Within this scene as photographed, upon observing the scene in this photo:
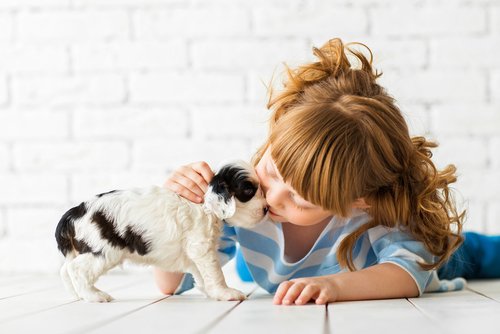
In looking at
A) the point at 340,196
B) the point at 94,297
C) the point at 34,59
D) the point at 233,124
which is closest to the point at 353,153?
the point at 340,196

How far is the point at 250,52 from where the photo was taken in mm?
2240

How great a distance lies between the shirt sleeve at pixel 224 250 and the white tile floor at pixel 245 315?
0.25 feet

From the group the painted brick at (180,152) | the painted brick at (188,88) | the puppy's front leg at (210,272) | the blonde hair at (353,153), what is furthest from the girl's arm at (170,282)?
the painted brick at (188,88)

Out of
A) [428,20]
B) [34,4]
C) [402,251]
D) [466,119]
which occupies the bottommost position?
[402,251]

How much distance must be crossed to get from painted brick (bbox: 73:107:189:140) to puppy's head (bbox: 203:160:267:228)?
98 centimetres

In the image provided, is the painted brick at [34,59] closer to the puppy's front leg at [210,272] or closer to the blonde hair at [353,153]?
the blonde hair at [353,153]

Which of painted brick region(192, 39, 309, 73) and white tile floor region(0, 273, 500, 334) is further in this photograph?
painted brick region(192, 39, 309, 73)

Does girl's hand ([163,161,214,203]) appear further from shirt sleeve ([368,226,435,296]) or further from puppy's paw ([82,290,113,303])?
shirt sleeve ([368,226,435,296])

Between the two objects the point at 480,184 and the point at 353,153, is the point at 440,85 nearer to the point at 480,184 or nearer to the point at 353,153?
the point at 480,184

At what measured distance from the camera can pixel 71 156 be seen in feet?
7.55

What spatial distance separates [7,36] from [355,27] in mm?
1156

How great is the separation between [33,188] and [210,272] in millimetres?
1200

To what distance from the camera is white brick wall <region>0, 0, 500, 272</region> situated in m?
2.21

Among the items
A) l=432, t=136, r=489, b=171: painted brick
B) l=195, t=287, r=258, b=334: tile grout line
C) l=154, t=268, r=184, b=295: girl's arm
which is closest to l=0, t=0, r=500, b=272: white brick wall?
l=432, t=136, r=489, b=171: painted brick
